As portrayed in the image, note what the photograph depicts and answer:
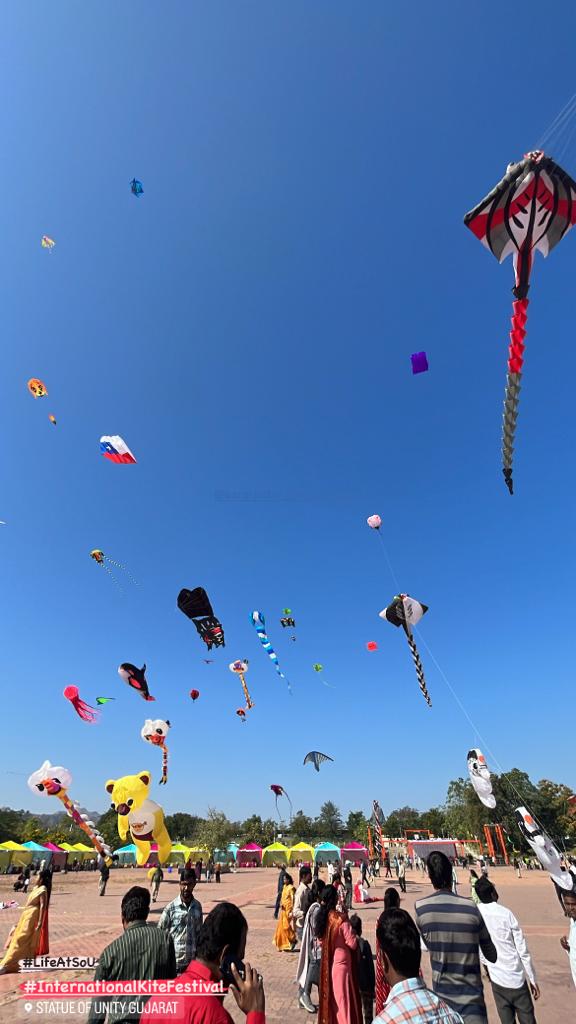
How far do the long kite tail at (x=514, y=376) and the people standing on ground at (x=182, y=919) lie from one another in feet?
18.4

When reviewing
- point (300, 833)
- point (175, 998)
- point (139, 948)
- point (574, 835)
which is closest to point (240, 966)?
point (175, 998)

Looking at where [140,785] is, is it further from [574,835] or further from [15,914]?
[574,835]

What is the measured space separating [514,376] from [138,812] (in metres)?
16.8

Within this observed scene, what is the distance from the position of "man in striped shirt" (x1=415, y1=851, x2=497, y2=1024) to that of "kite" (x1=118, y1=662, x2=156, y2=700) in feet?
51.3

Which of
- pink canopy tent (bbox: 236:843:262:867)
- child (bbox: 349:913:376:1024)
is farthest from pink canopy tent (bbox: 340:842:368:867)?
child (bbox: 349:913:376:1024)

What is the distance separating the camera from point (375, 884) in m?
27.0

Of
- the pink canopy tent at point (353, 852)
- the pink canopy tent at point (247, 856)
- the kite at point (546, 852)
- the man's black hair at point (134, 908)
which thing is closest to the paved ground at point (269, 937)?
the kite at point (546, 852)

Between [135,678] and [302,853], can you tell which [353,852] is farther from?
[135,678]

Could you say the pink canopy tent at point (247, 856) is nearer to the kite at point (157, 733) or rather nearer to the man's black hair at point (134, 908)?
the kite at point (157, 733)

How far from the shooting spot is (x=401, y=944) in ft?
8.12

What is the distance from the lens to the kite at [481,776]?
560 inches

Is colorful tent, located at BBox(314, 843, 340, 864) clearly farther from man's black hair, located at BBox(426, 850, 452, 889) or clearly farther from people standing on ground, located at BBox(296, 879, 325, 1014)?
man's black hair, located at BBox(426, 850, 452, 889)

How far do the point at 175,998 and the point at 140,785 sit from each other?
15.9 metres

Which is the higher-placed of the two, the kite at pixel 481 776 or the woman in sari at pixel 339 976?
the kite at pixel 481 776
